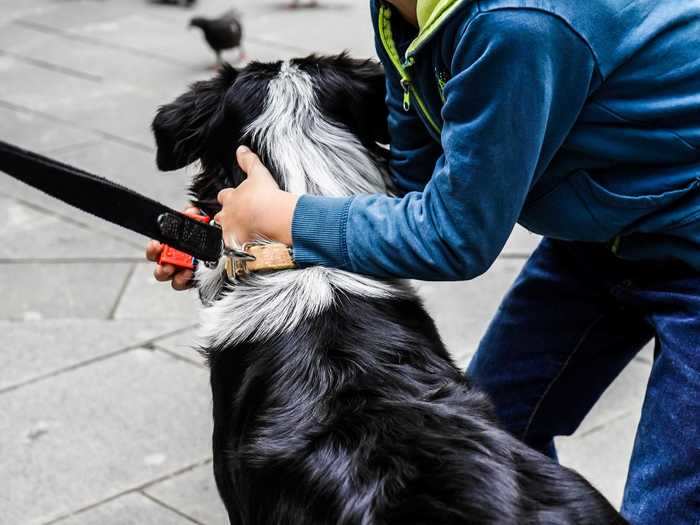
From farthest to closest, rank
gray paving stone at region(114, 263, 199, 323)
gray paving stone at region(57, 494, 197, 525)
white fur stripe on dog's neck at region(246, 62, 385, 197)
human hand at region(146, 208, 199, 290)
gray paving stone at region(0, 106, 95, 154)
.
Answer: gray paving stone at region(0, 106, 95, 154) → gray paving stone at region(114, 263, 199, 323) → gray paving stone at region(57, 494, 197, 525) → human hand at region(146, 208, 199, 290) → white fur stripe on dog's neck at region(246, 62, 385, 197)

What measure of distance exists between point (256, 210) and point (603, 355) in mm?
972

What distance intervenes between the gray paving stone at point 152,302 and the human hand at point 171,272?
169 centimetres

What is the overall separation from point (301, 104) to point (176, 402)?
5.36 feet

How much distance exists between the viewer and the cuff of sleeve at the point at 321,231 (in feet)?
6.76

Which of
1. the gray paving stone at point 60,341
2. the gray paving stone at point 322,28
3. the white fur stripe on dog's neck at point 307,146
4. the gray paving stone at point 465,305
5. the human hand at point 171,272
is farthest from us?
the gray paving stone at point 322,28

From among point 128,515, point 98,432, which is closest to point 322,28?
point 98,432

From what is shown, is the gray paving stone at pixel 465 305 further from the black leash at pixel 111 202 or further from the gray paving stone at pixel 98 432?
the black leash at pixel 111 202

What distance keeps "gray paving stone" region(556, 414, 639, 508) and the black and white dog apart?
1.32m

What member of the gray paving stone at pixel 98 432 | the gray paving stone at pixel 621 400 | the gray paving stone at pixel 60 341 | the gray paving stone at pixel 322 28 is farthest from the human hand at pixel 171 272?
the gray paving stone at pixel 322 28

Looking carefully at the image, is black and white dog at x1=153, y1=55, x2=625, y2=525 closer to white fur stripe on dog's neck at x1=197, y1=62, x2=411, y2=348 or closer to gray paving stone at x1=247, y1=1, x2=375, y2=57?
white fur stripe on dog's neck at x1=197, y1=62, x2=411, y2=348

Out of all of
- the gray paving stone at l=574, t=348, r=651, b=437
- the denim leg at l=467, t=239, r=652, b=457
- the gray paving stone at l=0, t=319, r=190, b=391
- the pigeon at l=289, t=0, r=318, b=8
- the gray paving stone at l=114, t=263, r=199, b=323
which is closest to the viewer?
the denim leg at l=467, t=239, r=652, b=457

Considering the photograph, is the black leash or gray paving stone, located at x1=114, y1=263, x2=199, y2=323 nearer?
the black leash

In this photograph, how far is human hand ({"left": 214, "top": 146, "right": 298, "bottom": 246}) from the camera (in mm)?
2139

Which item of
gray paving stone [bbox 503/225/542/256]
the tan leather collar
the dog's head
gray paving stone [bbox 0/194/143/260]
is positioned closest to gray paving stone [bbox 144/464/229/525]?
the dog's head
